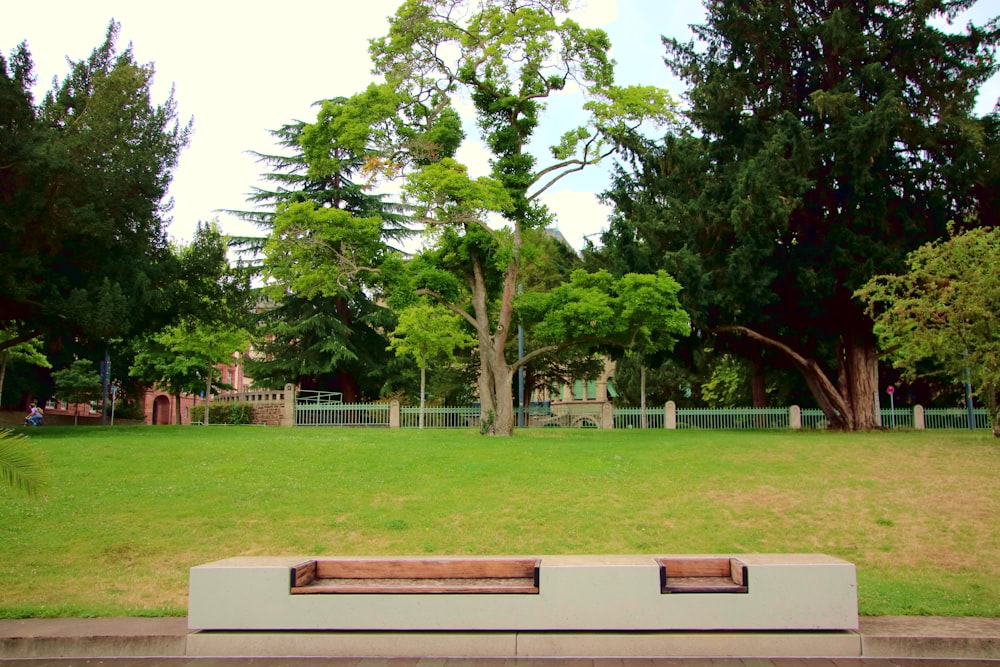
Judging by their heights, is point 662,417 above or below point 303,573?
above

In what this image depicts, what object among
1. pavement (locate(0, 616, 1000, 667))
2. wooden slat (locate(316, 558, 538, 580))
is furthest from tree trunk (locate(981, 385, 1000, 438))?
wooden slat (locate(316, 558, 538, 580))

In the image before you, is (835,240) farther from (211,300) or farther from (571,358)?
(211,300)

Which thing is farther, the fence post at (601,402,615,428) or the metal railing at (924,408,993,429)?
the metal railing at (924,408,993,429)

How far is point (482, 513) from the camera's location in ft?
41.3

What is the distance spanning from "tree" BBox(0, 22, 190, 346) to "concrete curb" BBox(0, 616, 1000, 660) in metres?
18.6

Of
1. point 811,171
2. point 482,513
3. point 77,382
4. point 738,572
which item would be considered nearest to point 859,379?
point 811,171

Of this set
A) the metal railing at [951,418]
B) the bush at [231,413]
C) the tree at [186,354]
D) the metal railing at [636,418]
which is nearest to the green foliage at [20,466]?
the tree at [186,354]

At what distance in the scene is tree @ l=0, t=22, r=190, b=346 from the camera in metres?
23.0

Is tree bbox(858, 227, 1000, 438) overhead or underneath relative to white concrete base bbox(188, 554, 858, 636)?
overhead

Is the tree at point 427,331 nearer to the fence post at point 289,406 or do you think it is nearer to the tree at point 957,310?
the fence post at point 289,406

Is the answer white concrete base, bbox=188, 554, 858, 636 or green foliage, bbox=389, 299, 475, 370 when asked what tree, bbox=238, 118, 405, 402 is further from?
white concrete base, bbox=188, 554, 858, 636

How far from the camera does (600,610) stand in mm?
6750

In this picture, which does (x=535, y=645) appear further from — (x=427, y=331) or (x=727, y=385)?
(x=727, y=385)

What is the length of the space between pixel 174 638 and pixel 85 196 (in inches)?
841
